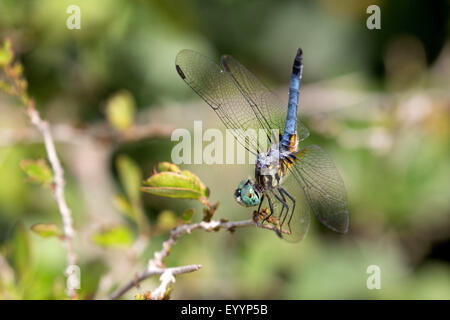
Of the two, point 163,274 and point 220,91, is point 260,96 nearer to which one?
point 220,91

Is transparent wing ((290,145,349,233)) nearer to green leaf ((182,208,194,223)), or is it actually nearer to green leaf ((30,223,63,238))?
green leaf ((182,208,194,223))

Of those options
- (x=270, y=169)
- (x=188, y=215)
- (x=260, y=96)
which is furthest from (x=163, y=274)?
(x=260, y=96)

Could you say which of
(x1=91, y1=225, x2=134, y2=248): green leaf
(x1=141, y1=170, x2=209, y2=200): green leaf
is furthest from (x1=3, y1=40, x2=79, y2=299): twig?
(x1=141, y1=170, x2=209, y2=200): green leaf

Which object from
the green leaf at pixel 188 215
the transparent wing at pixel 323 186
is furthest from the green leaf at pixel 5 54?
the transparent wing at pixel 323 186

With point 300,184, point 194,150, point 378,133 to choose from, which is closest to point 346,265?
point 378,133

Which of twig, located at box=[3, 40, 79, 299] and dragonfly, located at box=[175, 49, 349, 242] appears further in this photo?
dragonfly, located at box=[175, 49, 349, 242]
